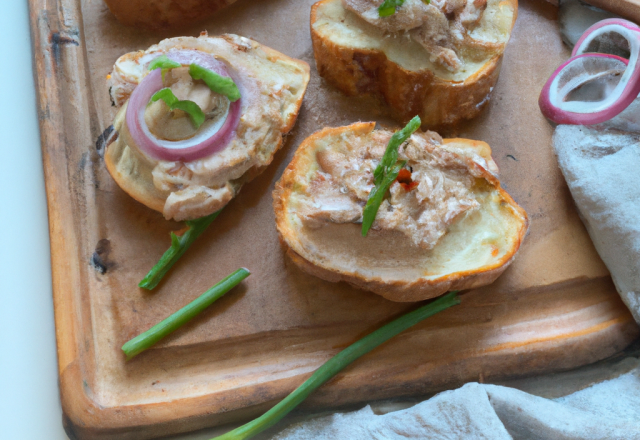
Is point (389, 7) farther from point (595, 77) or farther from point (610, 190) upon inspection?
point (610, 190)

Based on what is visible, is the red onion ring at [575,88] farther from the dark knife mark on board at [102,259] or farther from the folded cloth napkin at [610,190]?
the dark knife mark on board at [102,259]

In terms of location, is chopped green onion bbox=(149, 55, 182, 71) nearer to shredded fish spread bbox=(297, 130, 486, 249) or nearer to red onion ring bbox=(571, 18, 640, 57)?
shredded fish spread bbox=(297, 130, 486, 249)

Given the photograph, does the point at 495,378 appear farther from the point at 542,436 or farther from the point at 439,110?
the point at 439,110

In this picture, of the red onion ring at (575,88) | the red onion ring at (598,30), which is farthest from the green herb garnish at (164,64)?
the red onion ring at (598,30)

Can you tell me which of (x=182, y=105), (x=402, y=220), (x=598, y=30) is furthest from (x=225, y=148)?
(x=598, y=30)

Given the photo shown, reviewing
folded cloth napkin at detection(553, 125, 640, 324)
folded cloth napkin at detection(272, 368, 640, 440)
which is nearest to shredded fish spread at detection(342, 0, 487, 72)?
folded cloth napkin at detection(553, 125, 640, 324)

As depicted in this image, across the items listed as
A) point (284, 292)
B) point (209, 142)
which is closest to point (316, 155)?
point (209, 142)
